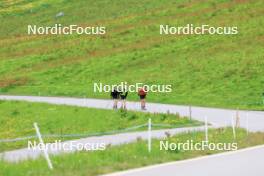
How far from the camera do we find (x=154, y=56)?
71188 millimetres

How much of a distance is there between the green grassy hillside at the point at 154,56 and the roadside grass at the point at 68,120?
9160mm

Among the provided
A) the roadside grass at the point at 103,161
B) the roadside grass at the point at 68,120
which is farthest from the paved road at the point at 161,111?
the roadside grass at the point at 103,161

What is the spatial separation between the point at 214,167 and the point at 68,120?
79.1 feet

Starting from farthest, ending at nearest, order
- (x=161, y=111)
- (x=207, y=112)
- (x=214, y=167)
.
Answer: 1. (x=161, y=111)
2. (x=207, y=112)
3. (x=214, y=167)

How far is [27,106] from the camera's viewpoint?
48.7 meters

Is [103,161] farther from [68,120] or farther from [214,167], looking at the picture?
[68,120]

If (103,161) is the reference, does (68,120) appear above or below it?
below

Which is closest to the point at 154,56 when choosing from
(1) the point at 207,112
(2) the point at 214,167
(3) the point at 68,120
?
(1) the point at 207,112

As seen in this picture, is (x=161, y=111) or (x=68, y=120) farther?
A: (x=161, y=111)

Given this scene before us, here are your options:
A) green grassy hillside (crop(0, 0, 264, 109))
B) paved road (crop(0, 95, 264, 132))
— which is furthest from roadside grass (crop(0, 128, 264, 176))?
green grassy hillside (crop(0, 0, 264, 109))

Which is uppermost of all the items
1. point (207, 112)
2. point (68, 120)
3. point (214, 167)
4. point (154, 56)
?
point (154, 56)

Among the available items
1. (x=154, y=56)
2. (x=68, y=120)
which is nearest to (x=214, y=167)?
(x=68, y=120)

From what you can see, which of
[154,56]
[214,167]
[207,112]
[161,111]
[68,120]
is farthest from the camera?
[154,56]

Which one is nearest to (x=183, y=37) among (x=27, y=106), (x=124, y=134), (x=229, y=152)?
(x=27, y=106)
